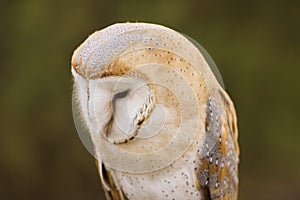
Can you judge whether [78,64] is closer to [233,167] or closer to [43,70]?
[233,167]

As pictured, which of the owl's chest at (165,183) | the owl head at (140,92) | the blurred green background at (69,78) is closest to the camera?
the owl head at (140,92)

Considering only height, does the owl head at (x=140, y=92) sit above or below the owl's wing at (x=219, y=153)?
above

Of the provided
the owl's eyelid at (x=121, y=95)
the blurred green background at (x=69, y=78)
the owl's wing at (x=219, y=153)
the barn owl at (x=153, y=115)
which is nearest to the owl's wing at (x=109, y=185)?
the barn owl at (x=153, y=115)

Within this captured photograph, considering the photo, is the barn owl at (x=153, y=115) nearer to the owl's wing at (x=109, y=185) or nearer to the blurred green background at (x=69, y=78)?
the owl's wing at (x=109, y=185)

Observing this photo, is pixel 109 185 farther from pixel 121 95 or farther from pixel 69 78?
pixel 69 78

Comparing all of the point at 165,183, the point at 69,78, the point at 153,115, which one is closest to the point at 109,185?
the point at 165,183

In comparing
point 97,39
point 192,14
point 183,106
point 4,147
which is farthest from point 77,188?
point 97,39

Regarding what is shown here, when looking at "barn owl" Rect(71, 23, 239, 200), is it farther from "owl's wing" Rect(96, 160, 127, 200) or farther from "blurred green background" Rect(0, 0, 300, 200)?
"blurred green background" Rect(0, 0, 300, 200)

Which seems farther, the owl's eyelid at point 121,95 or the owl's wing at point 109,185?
the owl's wing at point 109,185
